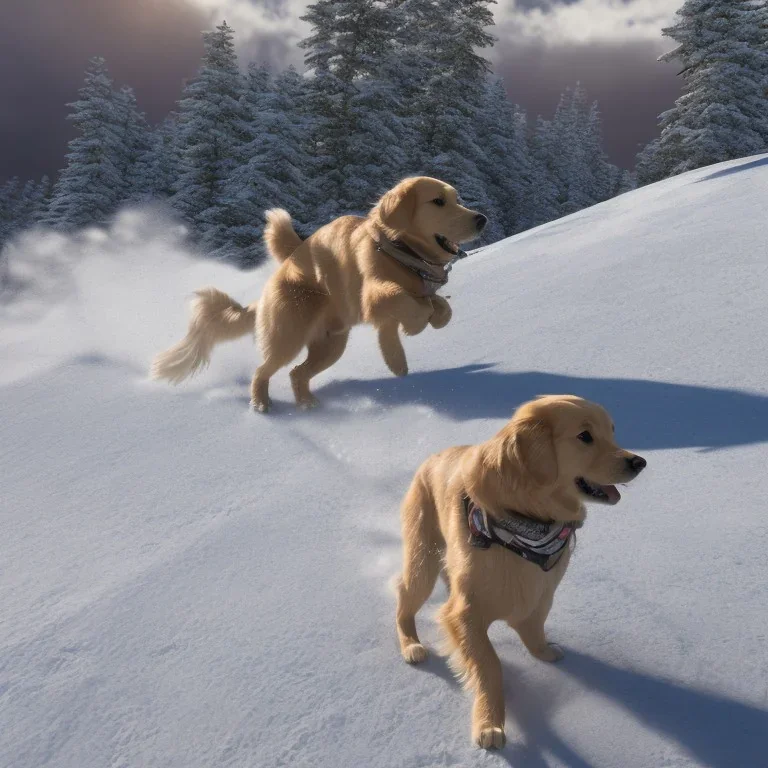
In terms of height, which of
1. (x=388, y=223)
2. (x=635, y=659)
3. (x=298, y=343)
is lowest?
(x=635, y=659)

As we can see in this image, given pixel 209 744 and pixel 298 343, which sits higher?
pixel 298 343

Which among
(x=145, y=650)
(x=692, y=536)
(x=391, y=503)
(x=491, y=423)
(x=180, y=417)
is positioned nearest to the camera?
(x=145, y=650)

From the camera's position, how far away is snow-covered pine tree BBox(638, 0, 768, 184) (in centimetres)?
2438

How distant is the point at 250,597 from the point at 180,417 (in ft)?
8.31

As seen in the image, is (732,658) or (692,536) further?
(692,536)

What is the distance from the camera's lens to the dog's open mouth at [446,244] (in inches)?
171

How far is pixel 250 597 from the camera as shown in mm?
2424

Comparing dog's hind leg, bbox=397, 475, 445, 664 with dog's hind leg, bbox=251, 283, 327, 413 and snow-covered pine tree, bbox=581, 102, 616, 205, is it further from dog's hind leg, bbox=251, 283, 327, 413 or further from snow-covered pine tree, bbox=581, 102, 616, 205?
snow-covered pine tree, bbox=581, 102, 616, 205

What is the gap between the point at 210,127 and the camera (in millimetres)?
26281

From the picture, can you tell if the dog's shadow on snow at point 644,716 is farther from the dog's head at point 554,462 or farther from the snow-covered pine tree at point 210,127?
the snow-covered pine tree at point 210,127

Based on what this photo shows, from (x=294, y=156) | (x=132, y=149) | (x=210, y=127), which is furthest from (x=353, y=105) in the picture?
(x=132, y=149)

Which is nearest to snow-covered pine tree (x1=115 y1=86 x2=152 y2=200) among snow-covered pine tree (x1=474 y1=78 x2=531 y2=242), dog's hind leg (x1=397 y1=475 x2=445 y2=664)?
snow-covered pine tree (x1=474 y1=78 x2=531 y2=242)

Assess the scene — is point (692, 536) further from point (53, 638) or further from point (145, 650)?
point (53, 638)

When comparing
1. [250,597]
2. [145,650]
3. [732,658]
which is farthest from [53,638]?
[732,658]
